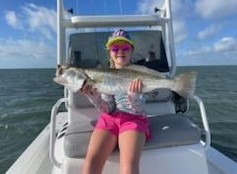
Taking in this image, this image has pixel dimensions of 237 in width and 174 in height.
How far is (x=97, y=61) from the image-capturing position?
525 centimetres

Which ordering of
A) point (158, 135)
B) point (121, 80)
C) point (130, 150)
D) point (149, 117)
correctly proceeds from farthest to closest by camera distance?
point (149, 117) < point (158, 135) < point (121, 80) < point (130, 150)

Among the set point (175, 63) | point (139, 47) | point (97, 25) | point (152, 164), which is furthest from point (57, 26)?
point (152, 164)

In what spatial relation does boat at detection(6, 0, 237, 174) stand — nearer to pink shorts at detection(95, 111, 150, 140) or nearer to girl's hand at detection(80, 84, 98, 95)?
pink shorts at detection(95, 111, 150, 140)

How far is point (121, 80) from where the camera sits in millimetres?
3410

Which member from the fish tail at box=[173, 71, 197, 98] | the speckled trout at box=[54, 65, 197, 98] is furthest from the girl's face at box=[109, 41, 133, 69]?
the fish tail at box=[173, 71, 197, 98]

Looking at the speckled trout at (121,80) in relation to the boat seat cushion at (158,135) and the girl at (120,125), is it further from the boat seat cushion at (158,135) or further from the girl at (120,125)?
the boat seat cushion at (158,135)

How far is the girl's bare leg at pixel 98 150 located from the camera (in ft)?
10.8

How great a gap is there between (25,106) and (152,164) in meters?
13.7

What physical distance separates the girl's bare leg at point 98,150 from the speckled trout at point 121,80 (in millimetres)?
382

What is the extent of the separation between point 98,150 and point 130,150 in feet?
0.91

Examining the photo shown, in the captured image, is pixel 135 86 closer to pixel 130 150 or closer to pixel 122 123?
pixel 122 123

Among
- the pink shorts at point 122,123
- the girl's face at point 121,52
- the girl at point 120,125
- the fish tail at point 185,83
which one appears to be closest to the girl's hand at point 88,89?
the girl at point 120,125

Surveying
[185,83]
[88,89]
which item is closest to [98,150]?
[88,89]

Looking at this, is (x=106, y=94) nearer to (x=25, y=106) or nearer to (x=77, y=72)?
(x=77, y=72)
